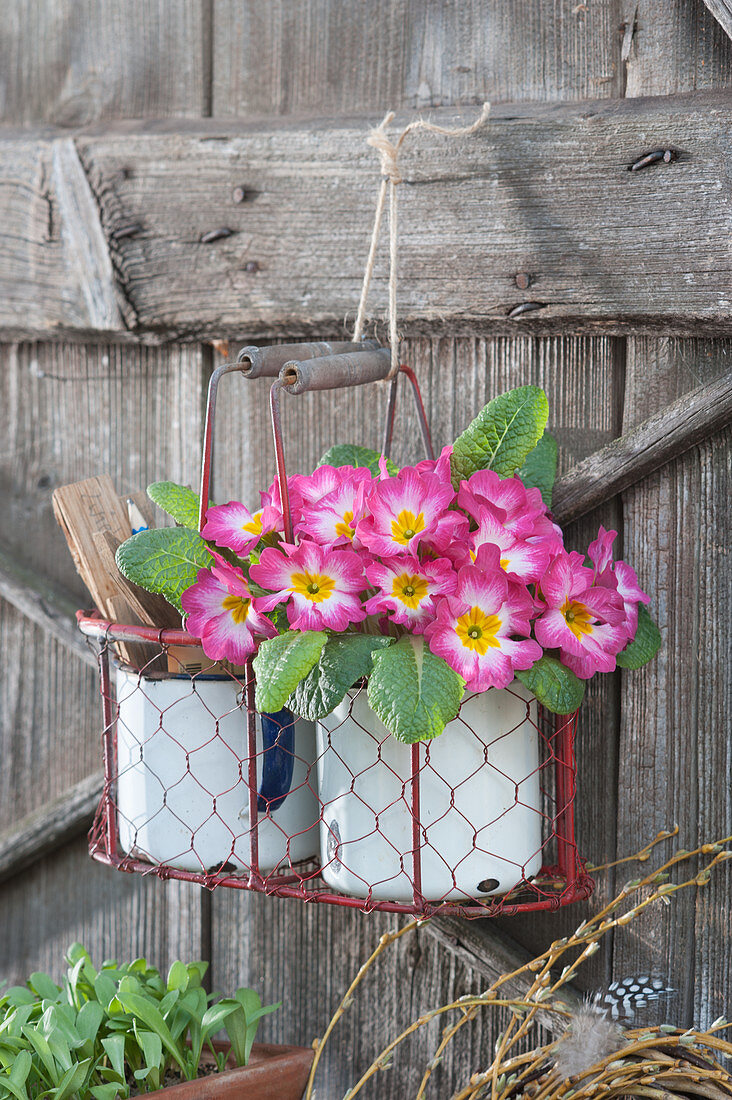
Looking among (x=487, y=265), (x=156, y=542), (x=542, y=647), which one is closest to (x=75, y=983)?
(x=156, y=542)

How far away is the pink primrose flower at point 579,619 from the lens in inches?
34.5

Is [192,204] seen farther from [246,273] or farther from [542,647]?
[542,647]

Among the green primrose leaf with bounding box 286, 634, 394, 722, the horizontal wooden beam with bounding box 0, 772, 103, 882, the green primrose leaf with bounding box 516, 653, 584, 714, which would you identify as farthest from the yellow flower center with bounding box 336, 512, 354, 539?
the horizontal wooden beam with bounding box 0, 772, 103, 882

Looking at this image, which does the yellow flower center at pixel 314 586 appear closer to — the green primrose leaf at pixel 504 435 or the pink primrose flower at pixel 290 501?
the pink primrose flower at pixel 290 501

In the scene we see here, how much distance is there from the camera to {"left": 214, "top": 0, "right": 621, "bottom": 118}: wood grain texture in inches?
44.7

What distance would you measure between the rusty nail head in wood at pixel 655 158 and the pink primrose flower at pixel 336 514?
50 centimetres

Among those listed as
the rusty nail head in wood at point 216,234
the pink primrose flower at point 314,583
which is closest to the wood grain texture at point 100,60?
the rusty nail head in wood at point 216,234

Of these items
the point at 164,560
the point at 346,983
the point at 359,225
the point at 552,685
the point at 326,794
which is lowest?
the point at 346,983

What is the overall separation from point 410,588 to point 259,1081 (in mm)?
577

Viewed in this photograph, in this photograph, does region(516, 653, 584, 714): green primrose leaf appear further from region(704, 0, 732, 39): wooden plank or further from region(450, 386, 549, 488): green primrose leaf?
region(704, 0, 732, 39): wooden plank

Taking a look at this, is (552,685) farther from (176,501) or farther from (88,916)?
(88,916)

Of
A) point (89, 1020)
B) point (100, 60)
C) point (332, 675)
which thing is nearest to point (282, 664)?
point (332, 675)

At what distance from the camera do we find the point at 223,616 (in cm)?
90

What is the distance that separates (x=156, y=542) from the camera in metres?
0.93
